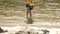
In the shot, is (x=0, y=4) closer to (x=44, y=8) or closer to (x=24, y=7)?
(x=24, y=7)

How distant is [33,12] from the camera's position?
5.18 feet

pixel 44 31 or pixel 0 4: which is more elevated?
pixel 0 4

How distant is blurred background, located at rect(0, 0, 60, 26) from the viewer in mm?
1535

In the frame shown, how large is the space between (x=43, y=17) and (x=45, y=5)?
112 millimetres

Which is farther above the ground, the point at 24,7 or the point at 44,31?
the point at 24,7

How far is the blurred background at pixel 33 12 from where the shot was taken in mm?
1535

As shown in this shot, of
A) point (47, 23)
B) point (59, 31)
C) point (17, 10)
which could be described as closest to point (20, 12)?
point (17, 10)

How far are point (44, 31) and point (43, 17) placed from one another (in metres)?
0.20

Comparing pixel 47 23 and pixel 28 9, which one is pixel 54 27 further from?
pixel 28 9

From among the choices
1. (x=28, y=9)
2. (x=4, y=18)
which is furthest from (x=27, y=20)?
(x=4, y=18)

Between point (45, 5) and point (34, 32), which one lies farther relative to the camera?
point (45, 5)

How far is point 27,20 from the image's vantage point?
4.98ft

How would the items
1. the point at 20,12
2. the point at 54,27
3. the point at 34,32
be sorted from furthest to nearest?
the point at 20,12 → the point at 54,27 → the point at 34,32

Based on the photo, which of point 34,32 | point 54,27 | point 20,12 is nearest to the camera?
point 34,32
